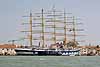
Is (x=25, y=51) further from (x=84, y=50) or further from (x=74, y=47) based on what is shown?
(x=84, y=50)

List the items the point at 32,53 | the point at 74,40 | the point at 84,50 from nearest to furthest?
1. the point at 32,53
2. the point at 74,40
3. the point at 84,50

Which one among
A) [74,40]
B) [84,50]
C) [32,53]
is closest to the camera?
[32,53]

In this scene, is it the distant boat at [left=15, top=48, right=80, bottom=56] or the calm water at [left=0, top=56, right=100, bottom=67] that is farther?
the distant boat at [left=15, top=48, right=80, bottom=56]

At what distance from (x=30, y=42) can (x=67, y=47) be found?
15875 mm

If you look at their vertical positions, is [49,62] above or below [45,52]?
below

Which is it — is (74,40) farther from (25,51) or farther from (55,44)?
(25,51)

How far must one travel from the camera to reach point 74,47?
593 feet

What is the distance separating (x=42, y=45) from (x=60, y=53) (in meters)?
8.00

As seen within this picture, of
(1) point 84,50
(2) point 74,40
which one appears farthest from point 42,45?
(1) point 84,50

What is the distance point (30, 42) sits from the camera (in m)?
167

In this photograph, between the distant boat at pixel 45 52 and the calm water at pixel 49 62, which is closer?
the calm water at pixel 49 62

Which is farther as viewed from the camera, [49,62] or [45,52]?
[45,52]

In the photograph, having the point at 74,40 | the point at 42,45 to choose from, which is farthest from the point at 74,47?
the point at 42,45

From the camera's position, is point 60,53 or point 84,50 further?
point 84,50
